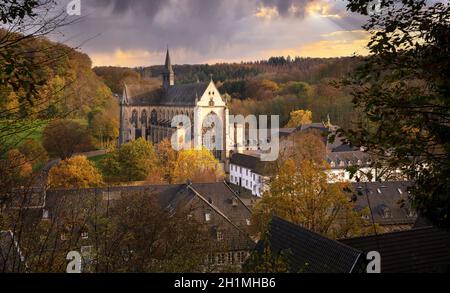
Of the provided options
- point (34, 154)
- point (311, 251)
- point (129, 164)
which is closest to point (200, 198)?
point (311, 251)

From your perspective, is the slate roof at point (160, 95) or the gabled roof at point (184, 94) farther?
the slate roof at point (160, 95)

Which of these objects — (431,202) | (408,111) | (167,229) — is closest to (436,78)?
(408,111)

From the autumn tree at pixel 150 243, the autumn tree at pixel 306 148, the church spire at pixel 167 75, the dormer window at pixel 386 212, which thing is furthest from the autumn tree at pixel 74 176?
the church spire at pixel 167 75

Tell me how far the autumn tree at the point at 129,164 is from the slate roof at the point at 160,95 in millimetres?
19284

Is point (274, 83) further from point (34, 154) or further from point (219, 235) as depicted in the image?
point (34, 154)

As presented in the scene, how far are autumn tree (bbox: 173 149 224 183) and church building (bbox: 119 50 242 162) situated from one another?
1121 centimetres

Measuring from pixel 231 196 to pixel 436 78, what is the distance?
942 inches

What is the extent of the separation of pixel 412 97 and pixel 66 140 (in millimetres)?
53017

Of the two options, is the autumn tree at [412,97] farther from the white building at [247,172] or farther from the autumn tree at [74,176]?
the white building at [247,172]

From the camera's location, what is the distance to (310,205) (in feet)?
72.4

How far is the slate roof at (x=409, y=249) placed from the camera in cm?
1352

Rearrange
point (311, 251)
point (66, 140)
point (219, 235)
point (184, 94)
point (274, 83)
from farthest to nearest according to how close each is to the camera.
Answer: point (274, 83)
point (184, 94)
point (66, 140)
point (219, 235)
point (311, 251)

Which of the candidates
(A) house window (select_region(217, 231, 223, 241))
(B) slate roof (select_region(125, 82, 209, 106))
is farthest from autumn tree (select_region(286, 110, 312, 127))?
(A) house window (select_region(217, 231, 223, 241))
